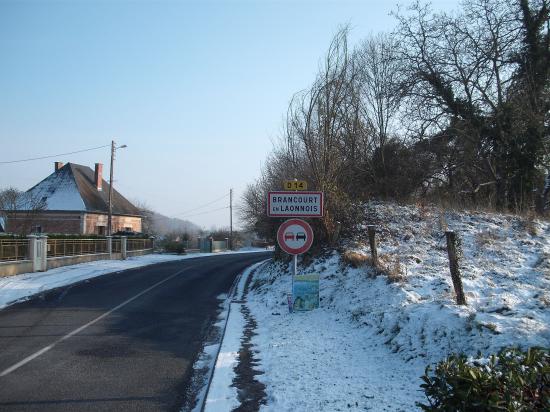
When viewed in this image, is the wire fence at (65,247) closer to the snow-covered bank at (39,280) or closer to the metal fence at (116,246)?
the metal fence at (116,246)

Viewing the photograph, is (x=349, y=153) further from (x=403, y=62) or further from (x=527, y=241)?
(x=403, y=62)

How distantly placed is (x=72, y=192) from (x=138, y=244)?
16.6m

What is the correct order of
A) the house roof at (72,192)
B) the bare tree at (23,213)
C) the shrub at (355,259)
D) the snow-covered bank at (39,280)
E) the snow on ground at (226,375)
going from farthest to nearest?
the house roof at (72,192)
the bare tree at (23,213)
the snow-covered bank at (39,280)
the shrub at (355,259)
the snow on ground at (226,375)

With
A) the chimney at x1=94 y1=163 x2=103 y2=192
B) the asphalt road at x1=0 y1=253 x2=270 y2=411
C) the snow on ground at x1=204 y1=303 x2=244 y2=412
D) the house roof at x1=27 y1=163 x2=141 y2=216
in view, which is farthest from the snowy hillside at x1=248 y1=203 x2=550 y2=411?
the chimney at x1=94 y1=163 x2=103 y2=192

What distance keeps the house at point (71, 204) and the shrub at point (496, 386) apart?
167ft

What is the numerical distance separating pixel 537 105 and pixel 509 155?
271cm

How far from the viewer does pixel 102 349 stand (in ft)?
29.1

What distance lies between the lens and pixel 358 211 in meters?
17.2

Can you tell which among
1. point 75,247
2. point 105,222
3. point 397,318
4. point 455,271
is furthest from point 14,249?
point 105,222

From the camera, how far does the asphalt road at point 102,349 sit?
6.21m

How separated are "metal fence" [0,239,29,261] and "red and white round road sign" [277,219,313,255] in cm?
1479

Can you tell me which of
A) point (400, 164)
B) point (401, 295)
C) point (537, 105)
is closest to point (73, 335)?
point (401, 295)

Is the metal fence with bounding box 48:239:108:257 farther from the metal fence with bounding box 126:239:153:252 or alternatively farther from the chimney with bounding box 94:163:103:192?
the chimney with bounding box 94:163:103:192

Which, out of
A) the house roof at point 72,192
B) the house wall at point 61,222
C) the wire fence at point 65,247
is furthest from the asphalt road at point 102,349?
the house roof at point 72,192
